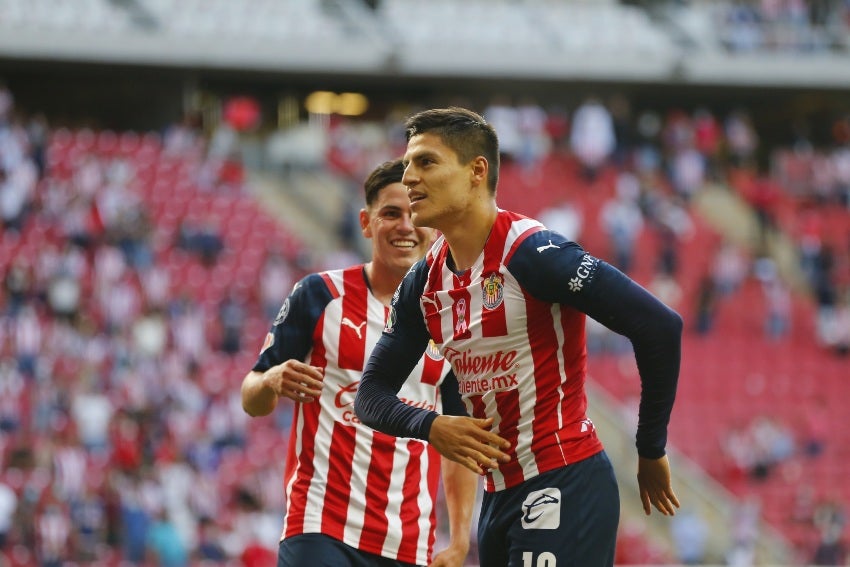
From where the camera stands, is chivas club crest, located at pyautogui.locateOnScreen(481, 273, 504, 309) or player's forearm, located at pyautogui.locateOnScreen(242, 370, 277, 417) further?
player's forearm, located at pyautogui.locateOnScreen(242, 370, 277, 417)

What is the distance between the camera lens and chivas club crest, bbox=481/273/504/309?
4285mm

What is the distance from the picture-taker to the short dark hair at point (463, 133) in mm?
4367

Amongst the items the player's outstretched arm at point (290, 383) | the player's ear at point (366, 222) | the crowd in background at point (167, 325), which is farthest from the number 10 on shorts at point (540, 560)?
the crowd in background at point (167, 325)

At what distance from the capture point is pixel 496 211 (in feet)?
14.5

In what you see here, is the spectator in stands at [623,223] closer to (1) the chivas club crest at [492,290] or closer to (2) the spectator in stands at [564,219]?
(2) the spectator in stands at [564,219]

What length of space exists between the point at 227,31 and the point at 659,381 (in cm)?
2355

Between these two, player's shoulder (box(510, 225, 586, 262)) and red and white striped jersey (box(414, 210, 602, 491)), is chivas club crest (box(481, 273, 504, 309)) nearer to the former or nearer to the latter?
red and white striped jersey (box(414, 210, 602, 491))

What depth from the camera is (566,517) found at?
4230mm

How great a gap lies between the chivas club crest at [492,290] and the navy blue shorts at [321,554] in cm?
142

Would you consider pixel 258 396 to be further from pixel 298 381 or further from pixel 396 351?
pixel 396 351

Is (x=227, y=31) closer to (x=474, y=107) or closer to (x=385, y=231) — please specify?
(x=474, y=107)

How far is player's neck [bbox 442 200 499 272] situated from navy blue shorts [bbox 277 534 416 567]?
1416 millimetres

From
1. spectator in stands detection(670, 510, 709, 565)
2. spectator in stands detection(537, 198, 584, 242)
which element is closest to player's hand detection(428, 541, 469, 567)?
spectator in stands detection(670, 510, 709, 565)

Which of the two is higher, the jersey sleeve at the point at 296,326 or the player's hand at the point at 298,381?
the jersey sleeve at the point at 296,326
